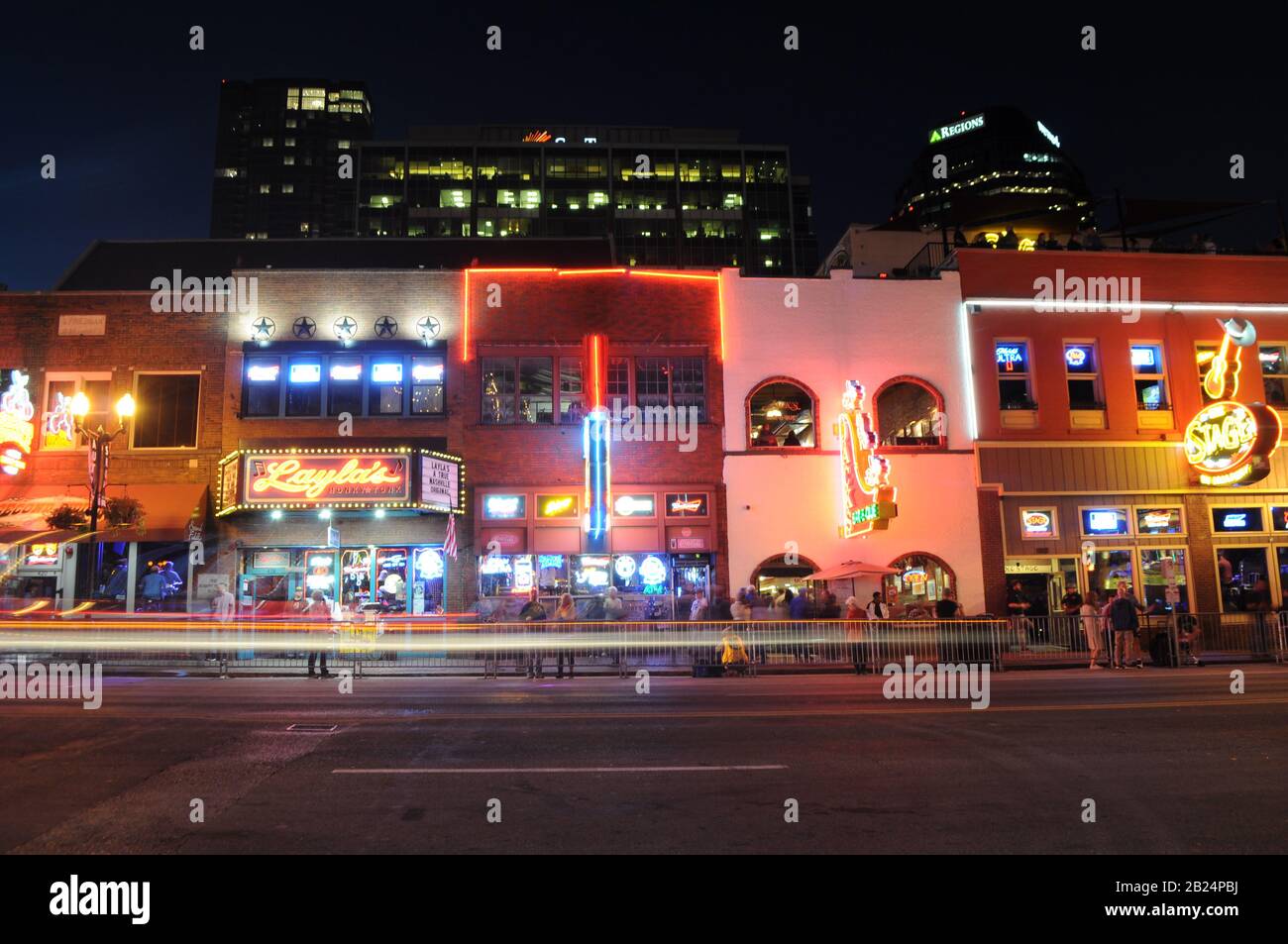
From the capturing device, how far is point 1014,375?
87.4 feet

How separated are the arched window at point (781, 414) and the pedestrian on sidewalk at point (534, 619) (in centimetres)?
836

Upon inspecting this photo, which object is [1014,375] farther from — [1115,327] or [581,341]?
[581,341]

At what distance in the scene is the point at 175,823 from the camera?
6891 mm

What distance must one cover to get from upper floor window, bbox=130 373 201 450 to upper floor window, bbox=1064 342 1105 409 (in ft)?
88.7

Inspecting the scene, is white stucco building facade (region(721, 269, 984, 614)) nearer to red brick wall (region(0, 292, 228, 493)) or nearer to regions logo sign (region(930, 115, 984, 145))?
Answer: red brick wall (region(0, 292, 228, 493))

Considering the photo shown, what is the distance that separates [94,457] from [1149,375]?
32366mm

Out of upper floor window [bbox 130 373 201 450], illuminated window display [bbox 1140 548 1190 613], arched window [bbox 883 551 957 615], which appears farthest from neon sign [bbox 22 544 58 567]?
illuminated window display [bbox 1140 548 1190 613]

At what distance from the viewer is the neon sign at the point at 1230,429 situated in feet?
77.0

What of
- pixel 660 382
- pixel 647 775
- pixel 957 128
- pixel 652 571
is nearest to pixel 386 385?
pixel 660 382

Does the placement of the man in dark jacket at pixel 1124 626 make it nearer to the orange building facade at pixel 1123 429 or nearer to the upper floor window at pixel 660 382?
the orange building facade at pixel 1123 429

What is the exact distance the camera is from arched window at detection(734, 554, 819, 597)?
25125mm

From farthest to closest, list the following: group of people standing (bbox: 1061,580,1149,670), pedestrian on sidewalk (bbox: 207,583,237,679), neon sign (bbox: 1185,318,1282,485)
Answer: neon sign (bbox: 1185,318,1282,485), group of people standing (bbox: 1061,580,1149,670), pedestrian on sidewalk (bbox: 207,583,237,679)

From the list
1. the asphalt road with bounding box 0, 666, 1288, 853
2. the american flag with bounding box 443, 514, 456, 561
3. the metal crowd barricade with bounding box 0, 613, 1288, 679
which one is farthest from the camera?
the american flag with bounding box 443, 514, 456, 561

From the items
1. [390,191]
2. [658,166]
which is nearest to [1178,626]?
[658,166]
